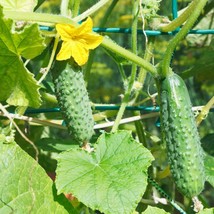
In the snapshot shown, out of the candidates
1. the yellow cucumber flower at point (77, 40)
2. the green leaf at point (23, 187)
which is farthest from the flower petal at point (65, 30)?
the green leaf at point (23, 187)

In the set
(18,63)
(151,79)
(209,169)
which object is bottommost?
(209,169)

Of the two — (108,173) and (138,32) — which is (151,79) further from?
(108,173)

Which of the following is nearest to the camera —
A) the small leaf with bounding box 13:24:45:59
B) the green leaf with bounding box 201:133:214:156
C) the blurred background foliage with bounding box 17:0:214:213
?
the small leaf with bounding box 13:24:45:59

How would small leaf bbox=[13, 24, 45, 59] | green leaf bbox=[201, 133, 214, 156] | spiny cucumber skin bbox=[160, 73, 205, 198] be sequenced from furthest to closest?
green leaf bbox=[201, 133, 214, 156] → spiny cucumber skin bbox=[160, 73, 205, 198] → small leaf bbox=[13, 24, 45, 59]

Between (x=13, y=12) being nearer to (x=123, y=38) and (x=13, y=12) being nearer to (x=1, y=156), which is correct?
(x=1, y=156)

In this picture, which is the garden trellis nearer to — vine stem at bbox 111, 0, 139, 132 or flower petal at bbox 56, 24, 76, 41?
vine stem at bbox 111, 0, 139, 132

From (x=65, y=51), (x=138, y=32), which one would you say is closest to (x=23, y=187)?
(x=65, y=51)

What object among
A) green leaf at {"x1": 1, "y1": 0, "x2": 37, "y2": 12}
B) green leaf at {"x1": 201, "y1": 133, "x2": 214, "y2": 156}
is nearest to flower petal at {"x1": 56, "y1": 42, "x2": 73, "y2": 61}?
green leaf at {"x1": 1, "y1": 0, "x2": 37, "y2": 12}

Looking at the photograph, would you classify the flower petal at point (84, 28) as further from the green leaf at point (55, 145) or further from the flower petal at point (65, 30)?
the green leaf at point (55, 145)
